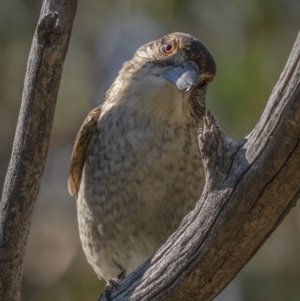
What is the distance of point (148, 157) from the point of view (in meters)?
4.71

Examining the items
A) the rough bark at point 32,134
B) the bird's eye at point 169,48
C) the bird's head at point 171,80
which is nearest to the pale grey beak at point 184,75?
the bird's head at point 171,80

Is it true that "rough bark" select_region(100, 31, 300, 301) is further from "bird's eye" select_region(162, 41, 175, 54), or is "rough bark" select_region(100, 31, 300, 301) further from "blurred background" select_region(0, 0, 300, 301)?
"blurred background" select_region(0, 0, 300, 301)

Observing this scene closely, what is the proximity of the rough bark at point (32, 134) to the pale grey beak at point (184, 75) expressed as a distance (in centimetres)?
100

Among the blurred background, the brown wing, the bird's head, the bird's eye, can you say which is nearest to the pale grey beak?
the bird's head

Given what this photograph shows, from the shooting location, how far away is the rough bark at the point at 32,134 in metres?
3.53

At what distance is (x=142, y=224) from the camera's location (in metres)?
4.75

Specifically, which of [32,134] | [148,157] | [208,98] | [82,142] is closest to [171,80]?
[148,157]

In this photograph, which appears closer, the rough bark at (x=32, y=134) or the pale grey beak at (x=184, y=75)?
the rough bark at (x=32, y=134)

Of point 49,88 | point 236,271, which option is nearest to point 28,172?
point 49,88

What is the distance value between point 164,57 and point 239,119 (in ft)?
9.57

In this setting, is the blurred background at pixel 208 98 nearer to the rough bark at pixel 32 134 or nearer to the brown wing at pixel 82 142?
the brown wing at pixel 82 142

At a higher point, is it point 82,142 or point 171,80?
point 171,80

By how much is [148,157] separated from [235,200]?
4.99 ft

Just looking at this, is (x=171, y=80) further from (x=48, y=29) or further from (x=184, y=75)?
(x=48, y=29)
